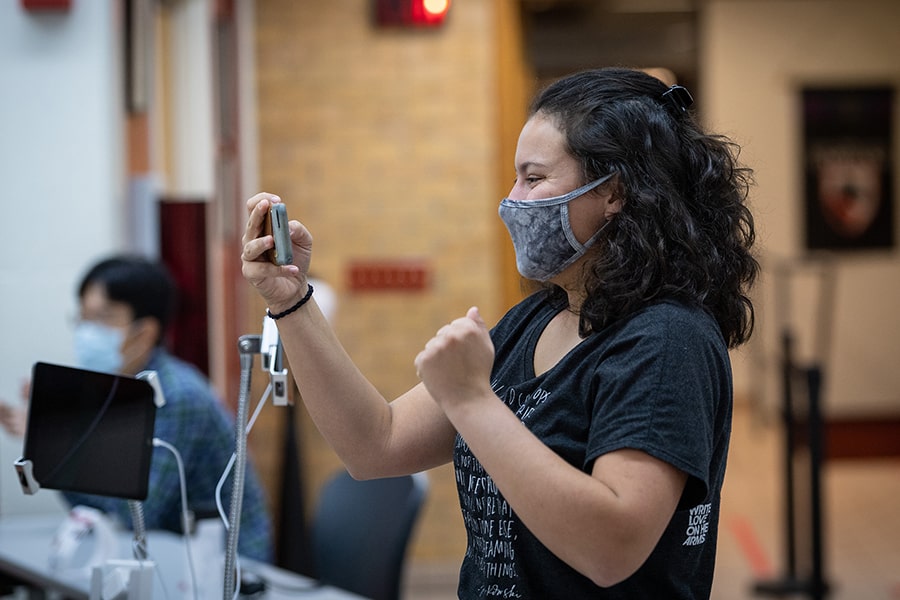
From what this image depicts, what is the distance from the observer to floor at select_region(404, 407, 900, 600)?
4.50 meters

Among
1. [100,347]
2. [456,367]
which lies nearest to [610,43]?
[100,347]

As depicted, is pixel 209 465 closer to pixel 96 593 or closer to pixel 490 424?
pixel 96 593

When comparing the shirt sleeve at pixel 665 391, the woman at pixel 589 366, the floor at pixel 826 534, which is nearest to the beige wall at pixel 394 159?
the floor at pixel 826 534

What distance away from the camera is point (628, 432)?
1102 mm

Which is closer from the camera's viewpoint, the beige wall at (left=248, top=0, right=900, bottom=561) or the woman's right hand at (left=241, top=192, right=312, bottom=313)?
the woman's right hand at (left=241, top=192, right=312, bottom=313)

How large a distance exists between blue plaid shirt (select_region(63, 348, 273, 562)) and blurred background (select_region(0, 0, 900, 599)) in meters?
0.74

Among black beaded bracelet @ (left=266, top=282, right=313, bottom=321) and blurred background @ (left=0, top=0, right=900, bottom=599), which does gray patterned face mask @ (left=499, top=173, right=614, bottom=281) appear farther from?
blurred background @ (left=0, top=0, right=900, bottom=599)

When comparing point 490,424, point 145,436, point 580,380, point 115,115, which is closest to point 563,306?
point 580,380

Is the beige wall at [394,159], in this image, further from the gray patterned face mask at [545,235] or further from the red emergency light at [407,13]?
the gray patterned face mask at [545,235]

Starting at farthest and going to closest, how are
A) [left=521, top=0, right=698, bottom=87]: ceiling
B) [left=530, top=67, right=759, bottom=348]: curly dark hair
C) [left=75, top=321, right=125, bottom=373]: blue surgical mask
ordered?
[left=521, top=0, right=698, bottom=87]: ceiling, [left=75, top=321, right=125, bottom=373]: blue surgical mask, [left=530, top=67, right=759, bottom=348]: curly dark hair

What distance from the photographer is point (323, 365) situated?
137cm

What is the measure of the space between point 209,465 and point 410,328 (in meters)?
2.15

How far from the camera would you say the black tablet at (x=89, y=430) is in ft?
4.99

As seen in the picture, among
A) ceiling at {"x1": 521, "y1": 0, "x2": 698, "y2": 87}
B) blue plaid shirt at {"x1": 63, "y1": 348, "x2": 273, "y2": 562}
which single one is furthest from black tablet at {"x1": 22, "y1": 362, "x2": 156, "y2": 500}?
ceiling at {"x1": 521, "y1": 0, "x2": 698, "y2": 87}
